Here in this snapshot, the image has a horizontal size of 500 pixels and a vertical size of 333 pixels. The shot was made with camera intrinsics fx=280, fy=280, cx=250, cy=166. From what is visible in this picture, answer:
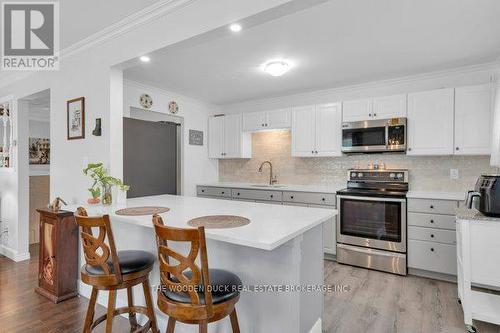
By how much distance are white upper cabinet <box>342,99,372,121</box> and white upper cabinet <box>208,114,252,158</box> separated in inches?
69.3

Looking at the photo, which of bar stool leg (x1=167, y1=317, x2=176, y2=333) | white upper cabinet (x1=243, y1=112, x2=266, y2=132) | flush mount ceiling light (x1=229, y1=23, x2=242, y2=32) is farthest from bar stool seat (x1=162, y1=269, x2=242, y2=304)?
white upper cabinet (x1=243, y1=112, x2=266, y2=132)

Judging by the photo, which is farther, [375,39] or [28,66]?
[28,66]

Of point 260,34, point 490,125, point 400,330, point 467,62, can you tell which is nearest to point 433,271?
point 400,330

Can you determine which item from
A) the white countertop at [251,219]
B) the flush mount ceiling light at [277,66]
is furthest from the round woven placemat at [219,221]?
the flush mount ceiling light at [277,66]

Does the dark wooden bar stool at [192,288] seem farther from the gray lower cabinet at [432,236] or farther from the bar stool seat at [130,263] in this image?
the gray lower cabinet at [432,236]

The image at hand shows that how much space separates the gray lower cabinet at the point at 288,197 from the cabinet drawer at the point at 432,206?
0.90 m

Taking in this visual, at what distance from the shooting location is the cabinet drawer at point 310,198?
12.1 feet

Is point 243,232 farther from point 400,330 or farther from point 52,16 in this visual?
point 52,16

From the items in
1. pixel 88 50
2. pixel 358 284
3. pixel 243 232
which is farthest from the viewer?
pixel 358 284

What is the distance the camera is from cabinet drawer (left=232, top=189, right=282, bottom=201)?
4.08 metres

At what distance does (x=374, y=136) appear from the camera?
3.61m

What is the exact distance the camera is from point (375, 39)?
258 cm

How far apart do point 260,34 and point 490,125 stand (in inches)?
103

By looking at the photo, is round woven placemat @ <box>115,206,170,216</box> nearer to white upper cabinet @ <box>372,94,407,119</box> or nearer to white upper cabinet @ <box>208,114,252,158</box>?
white upper cabinet @ <box>208,114,252,158</box>
